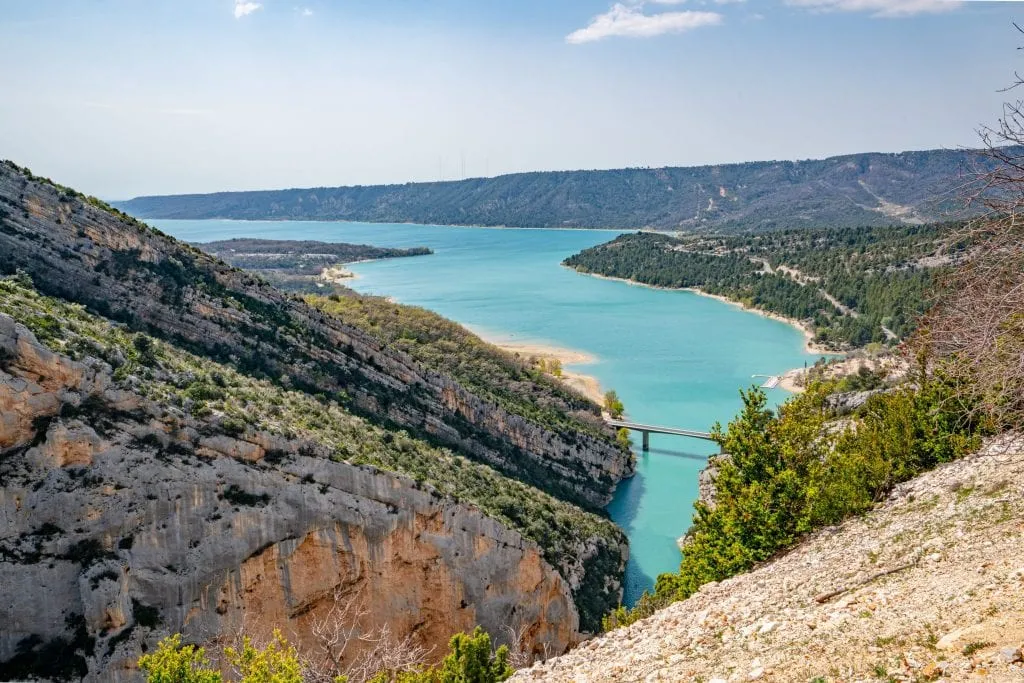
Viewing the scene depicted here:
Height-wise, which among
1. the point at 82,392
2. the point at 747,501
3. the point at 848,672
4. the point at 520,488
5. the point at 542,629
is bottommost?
the point at 542,629

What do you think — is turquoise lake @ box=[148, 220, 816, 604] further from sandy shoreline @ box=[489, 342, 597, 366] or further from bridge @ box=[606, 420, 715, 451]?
sandy shoreline @ box=[489, 342, 597, 366]

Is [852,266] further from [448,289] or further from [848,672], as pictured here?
[848,672]

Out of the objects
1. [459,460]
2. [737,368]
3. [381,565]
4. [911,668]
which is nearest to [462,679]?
[381,565]

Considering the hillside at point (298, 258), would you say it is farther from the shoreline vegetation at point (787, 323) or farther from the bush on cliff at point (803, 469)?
the bush on cliff at point (803, 469)

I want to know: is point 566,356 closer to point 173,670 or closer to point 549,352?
point 549,352

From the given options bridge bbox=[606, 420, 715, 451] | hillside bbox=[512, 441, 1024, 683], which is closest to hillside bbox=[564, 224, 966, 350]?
bridge bbox=[606, 420, 715, 451]

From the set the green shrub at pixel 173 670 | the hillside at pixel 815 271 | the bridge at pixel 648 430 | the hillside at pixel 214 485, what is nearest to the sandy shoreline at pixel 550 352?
the bridge at pixel 648 430
